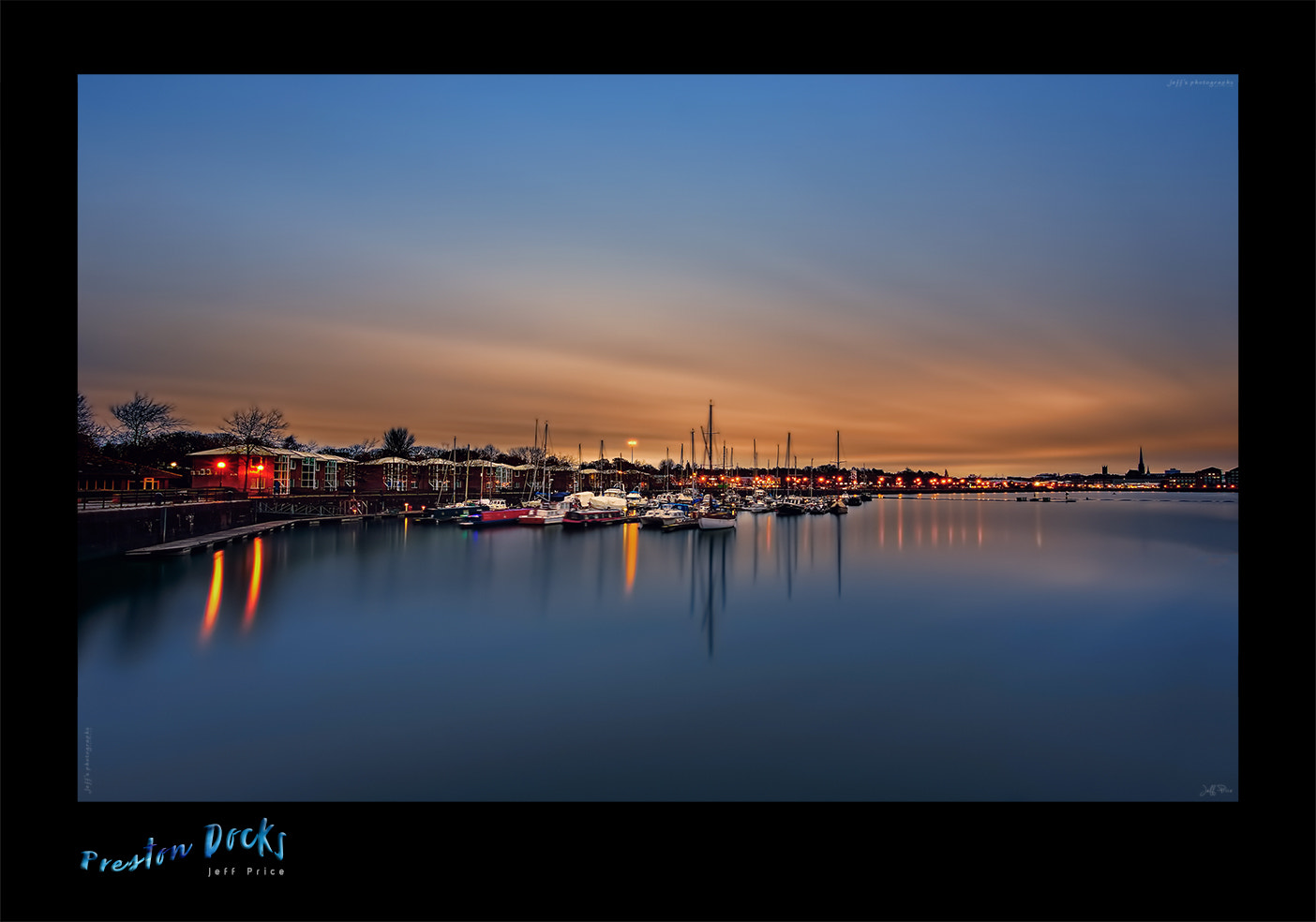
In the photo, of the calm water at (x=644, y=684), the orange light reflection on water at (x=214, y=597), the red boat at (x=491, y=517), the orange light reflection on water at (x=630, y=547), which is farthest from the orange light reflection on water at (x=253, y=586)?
the red boat at (x=491, y=517)

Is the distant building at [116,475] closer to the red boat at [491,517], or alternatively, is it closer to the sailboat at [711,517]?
the red boat at [491,517]

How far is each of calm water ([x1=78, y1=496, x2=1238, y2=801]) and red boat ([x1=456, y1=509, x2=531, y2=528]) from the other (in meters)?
13.1

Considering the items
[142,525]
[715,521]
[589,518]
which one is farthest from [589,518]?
[142,525]

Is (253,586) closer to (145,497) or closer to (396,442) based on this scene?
(145,497)

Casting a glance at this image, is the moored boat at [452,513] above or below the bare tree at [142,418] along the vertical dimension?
below

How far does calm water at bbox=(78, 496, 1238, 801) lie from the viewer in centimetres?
559

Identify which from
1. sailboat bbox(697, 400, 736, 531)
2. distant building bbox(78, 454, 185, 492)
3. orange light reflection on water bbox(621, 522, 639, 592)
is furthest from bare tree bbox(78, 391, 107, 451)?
sailboat bbox(697, 400, 736, 531)

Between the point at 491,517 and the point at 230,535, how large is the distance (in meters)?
12.5

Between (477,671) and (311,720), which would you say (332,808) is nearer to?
(311,720)

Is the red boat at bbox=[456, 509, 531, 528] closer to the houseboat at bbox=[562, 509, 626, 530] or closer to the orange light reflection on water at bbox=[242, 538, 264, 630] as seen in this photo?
the houseboat at bbox=[562, 509, 626, 530]

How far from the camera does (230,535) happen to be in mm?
20375

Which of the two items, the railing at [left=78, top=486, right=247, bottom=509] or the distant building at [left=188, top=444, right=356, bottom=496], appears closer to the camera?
the railing at [left=78, top=486, right=247, bottom=509]

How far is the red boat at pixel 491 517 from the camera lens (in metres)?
31.1

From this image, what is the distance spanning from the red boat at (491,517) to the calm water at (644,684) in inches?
516
